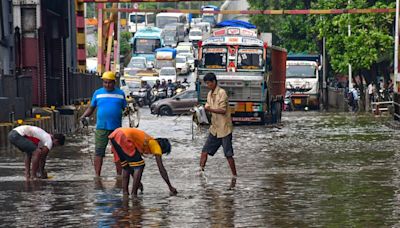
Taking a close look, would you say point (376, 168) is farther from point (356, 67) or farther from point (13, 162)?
point (356, 67)

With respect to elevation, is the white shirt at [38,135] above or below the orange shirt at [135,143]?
below

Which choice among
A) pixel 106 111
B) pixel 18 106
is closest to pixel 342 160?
pixel 106 111

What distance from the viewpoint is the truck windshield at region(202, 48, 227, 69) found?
39.7 metres

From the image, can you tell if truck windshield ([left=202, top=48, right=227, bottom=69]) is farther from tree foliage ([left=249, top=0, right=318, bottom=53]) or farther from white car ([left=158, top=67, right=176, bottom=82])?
white car ([left=158, top=67, right=176, bottom=82])

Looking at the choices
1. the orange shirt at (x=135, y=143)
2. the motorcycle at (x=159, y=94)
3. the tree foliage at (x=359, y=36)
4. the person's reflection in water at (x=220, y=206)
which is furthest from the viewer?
the motorcycle at (x=159, y=94)

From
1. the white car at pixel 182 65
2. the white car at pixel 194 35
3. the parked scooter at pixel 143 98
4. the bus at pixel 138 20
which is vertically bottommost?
the parked scooter at pixel 143 98

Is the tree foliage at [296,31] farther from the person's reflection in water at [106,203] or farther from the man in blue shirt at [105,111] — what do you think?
the person's reflection in water at [106,203]

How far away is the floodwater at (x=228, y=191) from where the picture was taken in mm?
13883

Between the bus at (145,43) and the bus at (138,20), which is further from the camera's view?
the bus at (138,20)

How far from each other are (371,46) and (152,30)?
43.3 meters

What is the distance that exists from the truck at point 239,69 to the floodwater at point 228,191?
11250 mm

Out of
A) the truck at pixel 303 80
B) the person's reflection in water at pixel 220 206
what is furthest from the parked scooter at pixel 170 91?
the person's reflection in water at pixel 220 206

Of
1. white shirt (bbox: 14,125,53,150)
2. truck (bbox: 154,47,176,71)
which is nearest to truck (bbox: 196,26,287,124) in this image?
white shirt (bbox: 14,125,53,150)

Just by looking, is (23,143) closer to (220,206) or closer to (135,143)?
(135,143)
